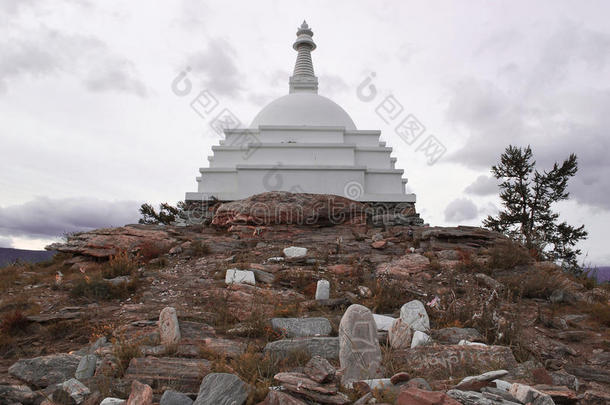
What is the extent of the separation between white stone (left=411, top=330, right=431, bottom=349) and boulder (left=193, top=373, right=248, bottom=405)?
2.06m

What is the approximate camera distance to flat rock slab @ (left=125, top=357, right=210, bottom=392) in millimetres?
3627

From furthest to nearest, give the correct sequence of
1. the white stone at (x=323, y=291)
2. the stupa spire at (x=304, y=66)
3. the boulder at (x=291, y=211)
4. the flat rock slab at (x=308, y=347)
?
the stupa spire at (x=304, y=66), the boulder at (x=291, y=211), the white stone at (x=323, y=291), the flat rock slab at (x=308, y=347)

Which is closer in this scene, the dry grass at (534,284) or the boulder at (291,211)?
the dry grass at (534,284)

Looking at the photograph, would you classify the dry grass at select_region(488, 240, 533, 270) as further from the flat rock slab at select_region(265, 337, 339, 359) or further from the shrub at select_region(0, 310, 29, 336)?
the shrub at select_region(0, 310, 29, 336)

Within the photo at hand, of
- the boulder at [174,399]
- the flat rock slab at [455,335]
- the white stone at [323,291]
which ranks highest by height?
the white stone at [323,291]

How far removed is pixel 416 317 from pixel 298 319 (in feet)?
4.78

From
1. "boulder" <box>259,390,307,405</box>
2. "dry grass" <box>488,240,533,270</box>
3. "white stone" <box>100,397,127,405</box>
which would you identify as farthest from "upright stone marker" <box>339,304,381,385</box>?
"dry grass" <box>488,240,533,270</box>

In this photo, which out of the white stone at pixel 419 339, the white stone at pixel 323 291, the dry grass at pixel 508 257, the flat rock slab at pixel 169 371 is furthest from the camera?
the dry grass at pixel 508 257

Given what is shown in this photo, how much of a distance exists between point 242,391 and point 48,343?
356 centimetres

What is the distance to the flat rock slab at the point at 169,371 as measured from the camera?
363 centimetres

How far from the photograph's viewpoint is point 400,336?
454cm

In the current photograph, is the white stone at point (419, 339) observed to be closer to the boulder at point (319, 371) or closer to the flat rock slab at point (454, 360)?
the flat rock slab at point (454, 360)

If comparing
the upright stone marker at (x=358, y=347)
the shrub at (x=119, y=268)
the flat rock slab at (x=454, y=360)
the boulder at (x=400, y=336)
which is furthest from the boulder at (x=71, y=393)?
the shrub at (x=119, y=268)

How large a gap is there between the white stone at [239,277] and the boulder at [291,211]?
3.57m
